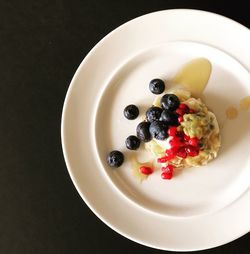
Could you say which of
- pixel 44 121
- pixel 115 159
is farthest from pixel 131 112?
pixel 44 121

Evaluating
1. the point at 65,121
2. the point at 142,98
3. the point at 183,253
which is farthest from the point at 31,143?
the point at 183,253

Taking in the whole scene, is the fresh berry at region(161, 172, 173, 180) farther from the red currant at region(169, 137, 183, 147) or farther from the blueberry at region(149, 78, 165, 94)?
the blueberry at region(149, 78, 165, 94)

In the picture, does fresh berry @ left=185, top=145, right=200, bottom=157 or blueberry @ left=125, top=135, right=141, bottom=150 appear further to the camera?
blueberry @ left=125, top=135, right=141, bottom=150

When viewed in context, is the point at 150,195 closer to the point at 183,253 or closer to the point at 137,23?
the point at 183,253

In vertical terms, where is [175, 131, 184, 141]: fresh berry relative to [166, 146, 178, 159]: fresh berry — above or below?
above

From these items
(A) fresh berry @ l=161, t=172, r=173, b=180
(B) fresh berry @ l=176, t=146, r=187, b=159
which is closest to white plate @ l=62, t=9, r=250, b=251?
(A) fresh berry @ l=161, t=172, r=173, b=180

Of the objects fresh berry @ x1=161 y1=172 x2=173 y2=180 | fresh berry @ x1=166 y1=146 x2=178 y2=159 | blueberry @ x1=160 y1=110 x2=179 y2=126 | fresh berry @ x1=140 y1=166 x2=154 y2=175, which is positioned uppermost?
blueberry @ x1=160 y1=110 x2=179 y2=126
